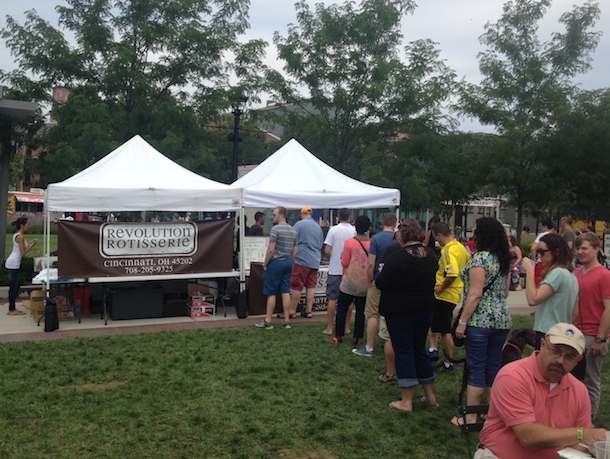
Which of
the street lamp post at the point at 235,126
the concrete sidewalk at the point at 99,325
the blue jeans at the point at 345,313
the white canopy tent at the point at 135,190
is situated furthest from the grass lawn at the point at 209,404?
the street lamp post at the point at 235,126

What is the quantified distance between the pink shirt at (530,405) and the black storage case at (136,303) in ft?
25.3

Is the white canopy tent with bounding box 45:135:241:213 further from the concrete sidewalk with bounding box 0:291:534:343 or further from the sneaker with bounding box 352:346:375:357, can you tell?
the sneaker with bounding box 352:346:375:357

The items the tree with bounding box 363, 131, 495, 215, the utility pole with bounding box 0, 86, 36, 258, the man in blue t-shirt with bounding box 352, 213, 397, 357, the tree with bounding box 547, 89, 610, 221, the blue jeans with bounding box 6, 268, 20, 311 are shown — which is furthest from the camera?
the tree with bounding box 547, 89, 610, 221

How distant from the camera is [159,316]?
10.0m

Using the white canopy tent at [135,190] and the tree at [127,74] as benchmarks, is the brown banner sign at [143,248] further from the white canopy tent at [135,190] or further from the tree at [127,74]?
the tree at [127,74]

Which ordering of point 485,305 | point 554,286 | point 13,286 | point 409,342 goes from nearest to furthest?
point 554,286 < point 485,305 < point 409,342 < point 13,286

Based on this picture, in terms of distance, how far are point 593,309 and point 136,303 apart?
7.16 metres

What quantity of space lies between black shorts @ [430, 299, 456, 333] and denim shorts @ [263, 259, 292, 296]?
2970mm

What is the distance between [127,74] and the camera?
14.6m

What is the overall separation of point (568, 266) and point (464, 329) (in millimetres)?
933

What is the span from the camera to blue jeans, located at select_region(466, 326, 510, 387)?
4754 mm

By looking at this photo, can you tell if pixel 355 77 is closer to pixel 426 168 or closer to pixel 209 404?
pixel 426 168

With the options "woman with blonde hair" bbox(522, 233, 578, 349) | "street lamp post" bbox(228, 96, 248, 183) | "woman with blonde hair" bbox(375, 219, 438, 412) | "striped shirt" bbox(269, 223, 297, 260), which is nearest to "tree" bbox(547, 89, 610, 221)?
"street lamp post" bbox(228, 96, 248, 183)

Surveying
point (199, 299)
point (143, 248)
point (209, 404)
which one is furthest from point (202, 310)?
point (209, 404)
